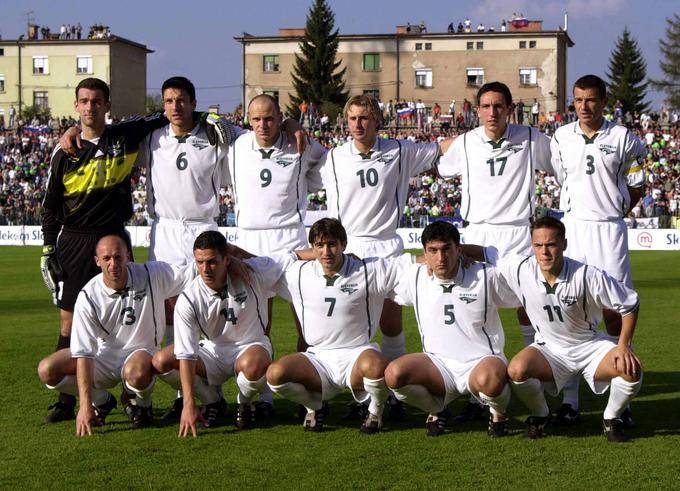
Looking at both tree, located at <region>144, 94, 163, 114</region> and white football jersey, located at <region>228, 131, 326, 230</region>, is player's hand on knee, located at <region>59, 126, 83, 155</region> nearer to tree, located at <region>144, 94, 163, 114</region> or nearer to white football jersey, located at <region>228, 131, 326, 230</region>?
white football jersey, located at <region>228, 131, 326, 230</region>

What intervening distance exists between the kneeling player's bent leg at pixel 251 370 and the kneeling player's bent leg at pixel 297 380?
0.37 ft

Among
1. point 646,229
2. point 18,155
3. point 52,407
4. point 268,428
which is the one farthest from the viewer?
point 18,155

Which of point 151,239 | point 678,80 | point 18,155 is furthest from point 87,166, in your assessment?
point 678,80

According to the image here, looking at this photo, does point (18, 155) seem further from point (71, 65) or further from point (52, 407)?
point (52, 407)

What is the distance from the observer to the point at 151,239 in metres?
7.06

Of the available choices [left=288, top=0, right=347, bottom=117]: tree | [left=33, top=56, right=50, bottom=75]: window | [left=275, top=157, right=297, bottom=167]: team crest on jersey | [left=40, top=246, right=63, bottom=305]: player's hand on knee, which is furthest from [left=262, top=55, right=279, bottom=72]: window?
[left=40, top=246, right=63, bottom=305]: player's hand on knee

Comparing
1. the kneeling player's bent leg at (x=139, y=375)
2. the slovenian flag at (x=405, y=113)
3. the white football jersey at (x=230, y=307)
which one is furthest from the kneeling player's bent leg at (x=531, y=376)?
the slovenian flag at (x=405, y=113)

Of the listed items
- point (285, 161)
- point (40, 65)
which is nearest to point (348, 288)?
point (285, 161)

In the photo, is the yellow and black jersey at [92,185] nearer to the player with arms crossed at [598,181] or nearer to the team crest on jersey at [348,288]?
the team crest on jersey at [348,288]

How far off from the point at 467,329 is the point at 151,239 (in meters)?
2.49

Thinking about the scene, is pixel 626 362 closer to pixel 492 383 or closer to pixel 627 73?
pixel 492 383

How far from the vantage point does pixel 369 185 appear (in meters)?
6.73

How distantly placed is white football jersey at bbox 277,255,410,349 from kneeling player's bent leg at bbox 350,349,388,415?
0.23 metres

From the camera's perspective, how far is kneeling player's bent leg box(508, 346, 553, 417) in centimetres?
570
